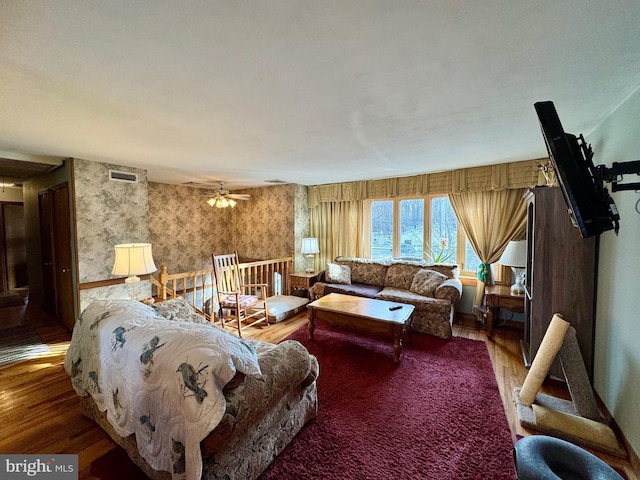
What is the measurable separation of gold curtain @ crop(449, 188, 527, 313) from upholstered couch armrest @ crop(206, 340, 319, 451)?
Result: 3.10 m

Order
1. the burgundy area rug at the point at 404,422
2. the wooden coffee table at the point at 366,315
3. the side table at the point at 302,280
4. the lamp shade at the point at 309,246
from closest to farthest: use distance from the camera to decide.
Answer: the burgundy area rug at the point at 404,422 → the wooden coffee table at the point at 366,315 → the side table at the point at 302,280 → the lamp shade at the point at 309,246

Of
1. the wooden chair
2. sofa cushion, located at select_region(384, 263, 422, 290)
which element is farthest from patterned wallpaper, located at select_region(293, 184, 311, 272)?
sofa cushion, located at select_region(384, 263, 422, 290)

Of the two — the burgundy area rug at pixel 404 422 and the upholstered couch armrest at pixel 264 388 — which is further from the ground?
the upholstered couch armrest at pixel 264 388

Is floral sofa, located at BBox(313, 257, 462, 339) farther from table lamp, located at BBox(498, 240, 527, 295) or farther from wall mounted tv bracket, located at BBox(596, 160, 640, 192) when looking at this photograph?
wall mounted tv bracket, located at BBox(596, 160, 640, 192)

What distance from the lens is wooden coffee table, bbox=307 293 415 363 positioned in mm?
2836

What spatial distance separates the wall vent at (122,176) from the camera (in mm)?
3621

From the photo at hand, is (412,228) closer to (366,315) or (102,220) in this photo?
(366,315)

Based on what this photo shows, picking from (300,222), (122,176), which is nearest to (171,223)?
(122,176)

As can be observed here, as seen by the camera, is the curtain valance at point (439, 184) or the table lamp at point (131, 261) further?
the curtain valance at point (439, 184)

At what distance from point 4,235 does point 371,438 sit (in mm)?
8589

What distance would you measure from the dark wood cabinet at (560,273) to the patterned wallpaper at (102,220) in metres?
4.79

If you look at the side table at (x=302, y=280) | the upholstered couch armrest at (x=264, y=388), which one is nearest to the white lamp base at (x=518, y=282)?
the upholstered couch armrest at (x=264, y=388)

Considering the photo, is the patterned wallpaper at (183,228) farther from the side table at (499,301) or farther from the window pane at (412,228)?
the side table at (499,301)

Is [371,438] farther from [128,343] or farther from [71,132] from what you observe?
[71,132]
